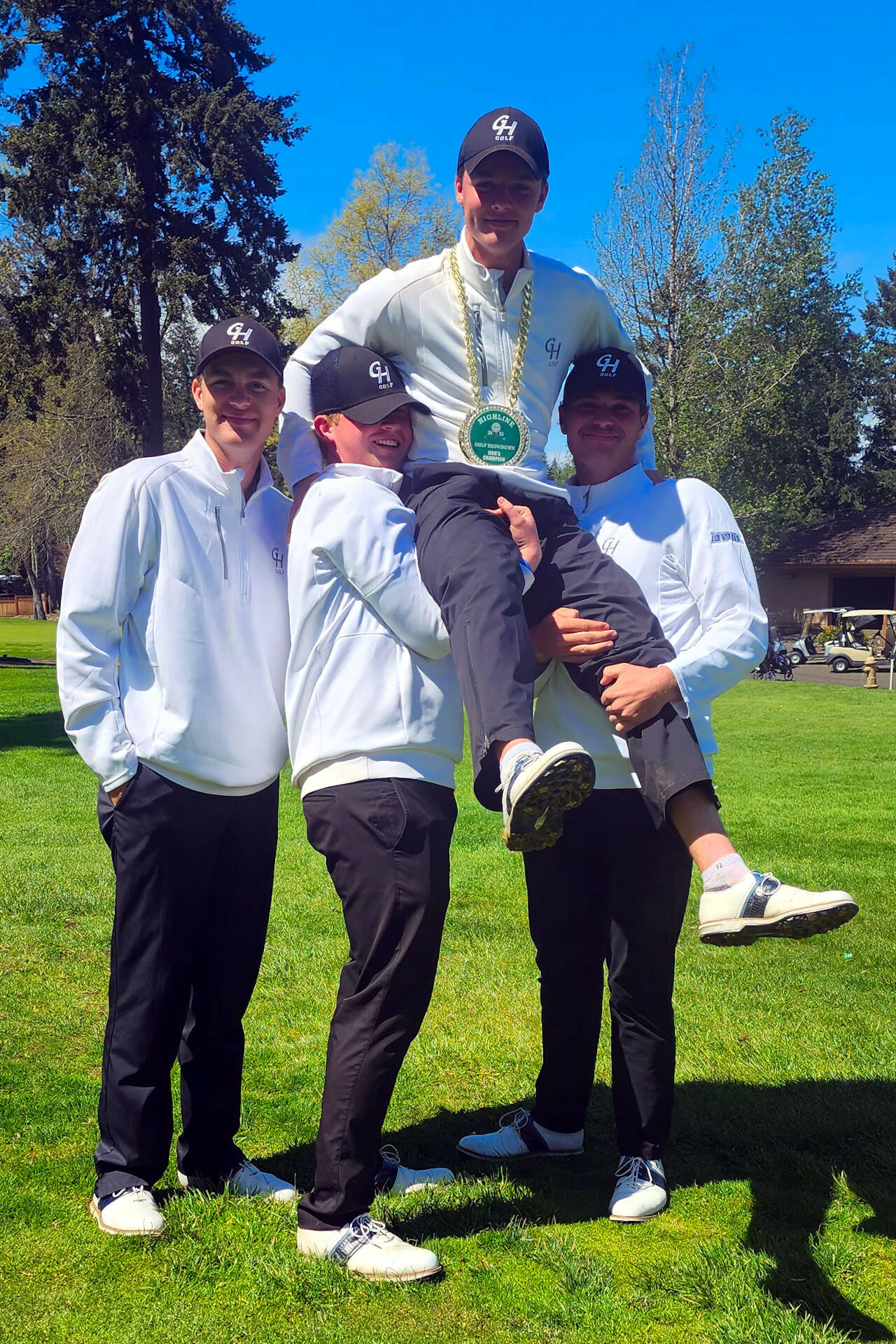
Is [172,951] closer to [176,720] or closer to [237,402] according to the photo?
[176,720]

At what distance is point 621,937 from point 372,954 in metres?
0.89

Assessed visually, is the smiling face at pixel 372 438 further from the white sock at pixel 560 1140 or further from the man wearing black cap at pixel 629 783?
the white sock at pixel 560 1140

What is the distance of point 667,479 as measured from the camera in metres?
3.80

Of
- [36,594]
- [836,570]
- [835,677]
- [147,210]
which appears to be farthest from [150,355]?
[36,594]

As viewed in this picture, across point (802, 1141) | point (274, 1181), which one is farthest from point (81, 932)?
point (802, 1141)

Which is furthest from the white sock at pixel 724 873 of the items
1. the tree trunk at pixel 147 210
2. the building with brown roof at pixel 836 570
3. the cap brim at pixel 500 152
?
the building with brown roof at pixel 836 570

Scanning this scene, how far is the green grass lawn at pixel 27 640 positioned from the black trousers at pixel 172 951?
1911cm

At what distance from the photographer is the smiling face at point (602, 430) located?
372cm

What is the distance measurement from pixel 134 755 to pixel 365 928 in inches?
32.7

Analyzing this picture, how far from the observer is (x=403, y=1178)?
12.0ft

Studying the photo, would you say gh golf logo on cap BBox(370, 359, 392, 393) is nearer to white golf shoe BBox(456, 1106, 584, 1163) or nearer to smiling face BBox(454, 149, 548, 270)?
smiling face BBox(454, 149, 548, 270)

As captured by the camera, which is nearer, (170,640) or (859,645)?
(170,640)

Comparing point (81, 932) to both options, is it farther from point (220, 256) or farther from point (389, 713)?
point (220, 256)

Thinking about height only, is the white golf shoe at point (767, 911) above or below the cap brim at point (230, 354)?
below
